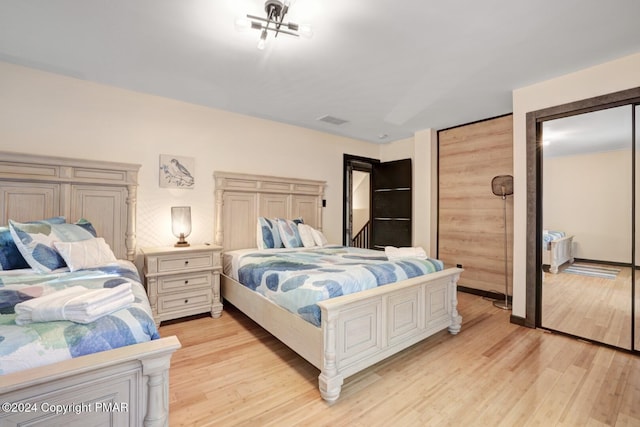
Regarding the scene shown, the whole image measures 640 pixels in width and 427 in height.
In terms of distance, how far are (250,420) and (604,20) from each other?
3517 mm

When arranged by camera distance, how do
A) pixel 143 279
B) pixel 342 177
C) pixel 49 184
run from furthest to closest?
1. pixel 342 177
2. pixel 143 279
3. pixel 49 184

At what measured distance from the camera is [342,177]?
4984 millimetres

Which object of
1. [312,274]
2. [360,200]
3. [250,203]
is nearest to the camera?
[312,274]

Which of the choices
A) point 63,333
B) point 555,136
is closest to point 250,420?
point 63,333

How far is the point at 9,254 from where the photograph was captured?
206 cm

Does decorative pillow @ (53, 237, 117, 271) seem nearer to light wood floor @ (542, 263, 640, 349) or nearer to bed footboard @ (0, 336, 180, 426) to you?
bed footboard @ (0, 336, 180, 426)

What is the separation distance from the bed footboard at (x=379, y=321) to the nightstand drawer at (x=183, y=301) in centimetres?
186

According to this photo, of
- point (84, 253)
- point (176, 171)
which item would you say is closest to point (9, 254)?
point (84, 253)

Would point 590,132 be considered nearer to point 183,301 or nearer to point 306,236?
point 306,236

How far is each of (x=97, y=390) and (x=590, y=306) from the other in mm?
3893

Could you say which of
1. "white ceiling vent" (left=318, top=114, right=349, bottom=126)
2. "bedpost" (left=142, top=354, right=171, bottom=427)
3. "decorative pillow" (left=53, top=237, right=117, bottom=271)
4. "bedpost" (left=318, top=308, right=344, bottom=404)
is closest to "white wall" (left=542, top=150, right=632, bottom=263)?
"white ceiling vent" (left=318, top=114, right=349, bottom=126)

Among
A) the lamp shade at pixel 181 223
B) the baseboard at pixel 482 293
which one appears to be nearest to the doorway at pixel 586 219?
the baseboard at pixel 482 293

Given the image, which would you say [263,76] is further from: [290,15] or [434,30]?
[434,30]

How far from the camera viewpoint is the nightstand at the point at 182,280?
9.34ft
